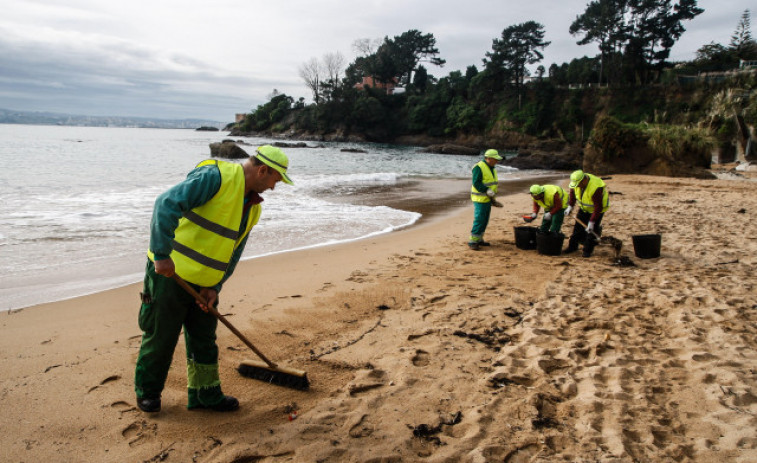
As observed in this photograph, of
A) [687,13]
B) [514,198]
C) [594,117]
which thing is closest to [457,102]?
[594,117]

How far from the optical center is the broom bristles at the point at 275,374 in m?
3.25

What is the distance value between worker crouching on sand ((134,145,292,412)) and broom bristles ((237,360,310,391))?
2.00 ft

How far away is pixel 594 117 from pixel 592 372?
59.2 meters

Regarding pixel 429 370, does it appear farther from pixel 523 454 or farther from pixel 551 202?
pixel 551 202

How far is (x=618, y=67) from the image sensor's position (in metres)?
54.6

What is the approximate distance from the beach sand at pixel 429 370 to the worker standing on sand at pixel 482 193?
1.57 meters

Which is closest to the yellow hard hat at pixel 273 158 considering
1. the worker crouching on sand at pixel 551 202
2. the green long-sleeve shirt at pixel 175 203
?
the green long-sleeve shirt at pixel 175 203

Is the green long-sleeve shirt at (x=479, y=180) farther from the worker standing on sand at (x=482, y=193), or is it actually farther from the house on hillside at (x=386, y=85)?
the house on hillside at (x=386, y=85)

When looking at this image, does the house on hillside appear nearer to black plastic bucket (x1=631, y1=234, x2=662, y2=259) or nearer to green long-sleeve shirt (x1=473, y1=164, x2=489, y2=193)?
green long-sleeve shirt (x1=473, y1=164, x2=489, y2=193)

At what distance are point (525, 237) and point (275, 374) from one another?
557 centimetres

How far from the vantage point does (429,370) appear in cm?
350

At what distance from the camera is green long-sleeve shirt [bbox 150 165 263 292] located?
245 centimetres

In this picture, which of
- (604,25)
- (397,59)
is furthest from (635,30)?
(397,59)

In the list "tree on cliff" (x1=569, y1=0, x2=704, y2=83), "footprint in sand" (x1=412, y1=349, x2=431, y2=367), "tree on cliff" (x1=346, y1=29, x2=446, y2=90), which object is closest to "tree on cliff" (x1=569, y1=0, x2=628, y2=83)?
"tree on cliff" (x1=569, y1=0, x2=704, y2=83)
